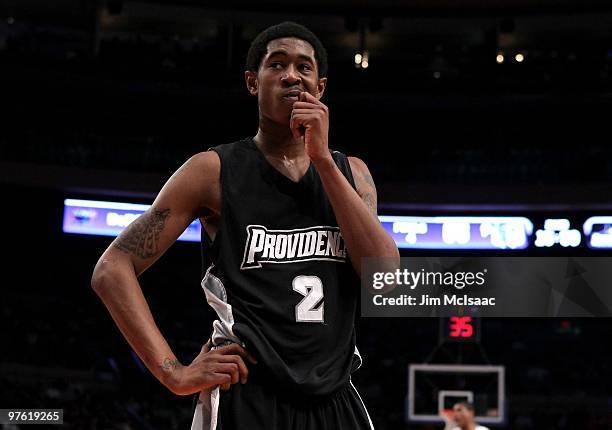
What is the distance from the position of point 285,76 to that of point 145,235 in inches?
21.1

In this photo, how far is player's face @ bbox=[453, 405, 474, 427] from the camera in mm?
7773

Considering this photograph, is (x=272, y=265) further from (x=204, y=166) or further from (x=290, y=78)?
(x=290, y=78)

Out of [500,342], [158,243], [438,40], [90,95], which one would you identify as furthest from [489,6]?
[158,243]

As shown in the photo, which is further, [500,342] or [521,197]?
[500,342]

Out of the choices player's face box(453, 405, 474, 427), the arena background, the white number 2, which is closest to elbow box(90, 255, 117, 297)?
the white number 2

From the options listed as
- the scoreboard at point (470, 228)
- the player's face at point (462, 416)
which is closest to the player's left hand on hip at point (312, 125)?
the player's face at point (462, 416)

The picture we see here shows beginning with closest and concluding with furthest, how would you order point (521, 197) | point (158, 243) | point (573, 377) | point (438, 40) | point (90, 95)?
1. point (158, 243)
2. point (521, 197)
3. point (573, 377)
4. point (90, 95)
5. point (438, 40)

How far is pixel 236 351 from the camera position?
6.91ft

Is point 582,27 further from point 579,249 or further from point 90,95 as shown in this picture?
point 90,95

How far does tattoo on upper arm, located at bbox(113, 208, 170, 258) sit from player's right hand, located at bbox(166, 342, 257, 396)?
32cm

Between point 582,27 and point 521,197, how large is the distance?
5.75 meters

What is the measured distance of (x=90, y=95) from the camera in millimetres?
18359

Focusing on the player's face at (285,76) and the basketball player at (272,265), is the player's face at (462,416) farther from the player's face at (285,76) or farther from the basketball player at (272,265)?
the player's face at (285,76)

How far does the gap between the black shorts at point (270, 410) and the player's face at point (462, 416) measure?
5.88 metres
